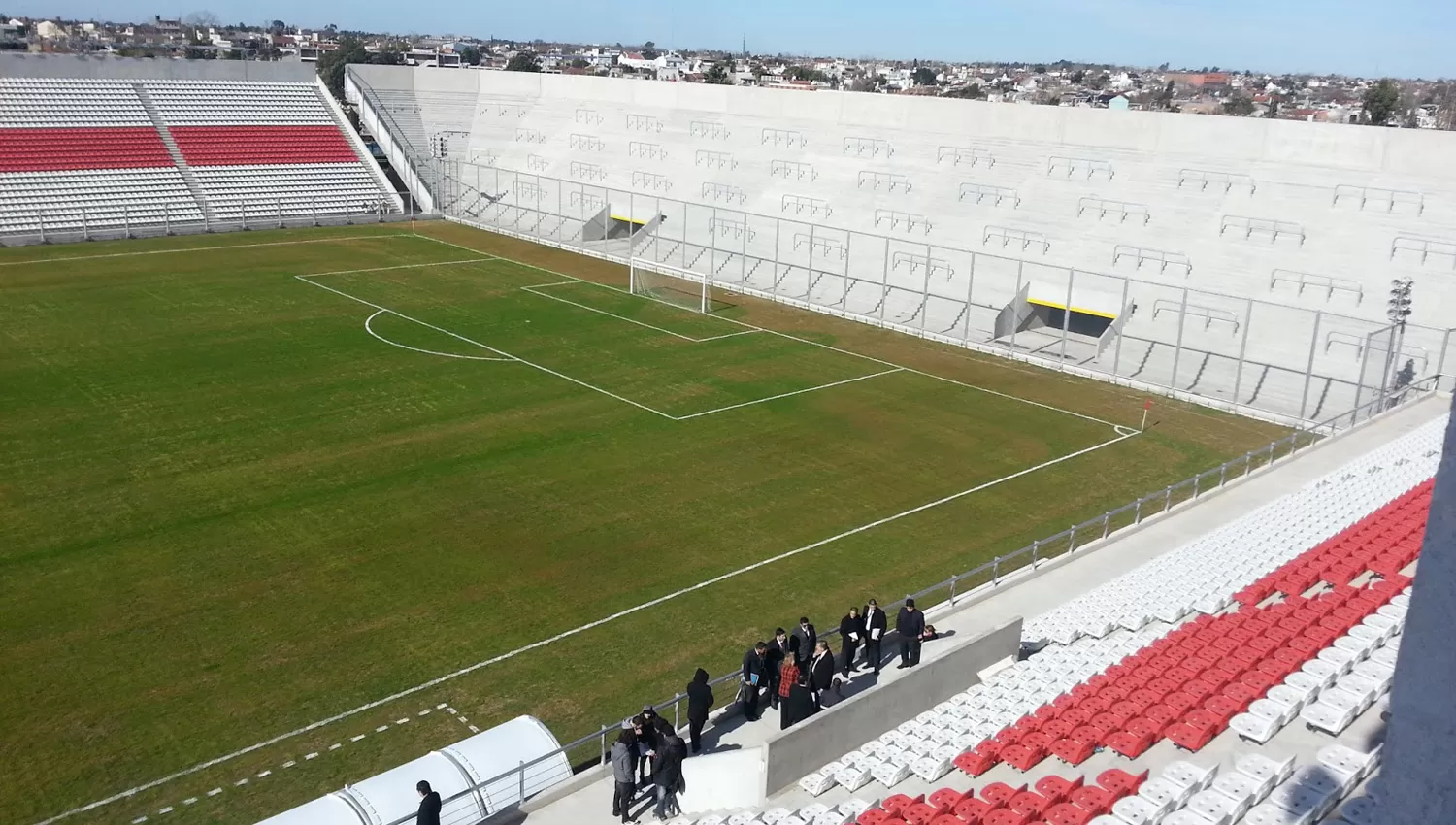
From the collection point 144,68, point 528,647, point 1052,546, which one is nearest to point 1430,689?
point 528,647

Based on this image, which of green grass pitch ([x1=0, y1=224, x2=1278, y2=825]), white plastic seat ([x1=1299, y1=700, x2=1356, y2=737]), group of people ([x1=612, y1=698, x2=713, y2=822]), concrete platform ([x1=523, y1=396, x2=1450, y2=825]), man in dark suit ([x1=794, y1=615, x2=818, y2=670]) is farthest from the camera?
green grass pitch ([x1=0, y1=224, x2=1278, y2=825])

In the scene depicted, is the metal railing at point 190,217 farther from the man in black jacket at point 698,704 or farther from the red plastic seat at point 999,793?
the red plastic seat at point 999,793

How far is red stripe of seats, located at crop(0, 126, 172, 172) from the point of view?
172 feet

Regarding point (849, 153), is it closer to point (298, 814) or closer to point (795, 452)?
point (795, 452)

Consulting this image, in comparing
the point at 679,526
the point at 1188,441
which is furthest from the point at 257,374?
the point at 1188,441

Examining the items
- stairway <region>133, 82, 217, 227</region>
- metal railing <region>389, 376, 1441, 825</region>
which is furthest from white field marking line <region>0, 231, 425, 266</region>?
metal railing <region>389, 376, 1441, 825</region>

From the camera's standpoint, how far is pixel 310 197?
2285 inches

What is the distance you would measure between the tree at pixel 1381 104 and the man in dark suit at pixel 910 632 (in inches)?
2982

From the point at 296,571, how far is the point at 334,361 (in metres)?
14.2

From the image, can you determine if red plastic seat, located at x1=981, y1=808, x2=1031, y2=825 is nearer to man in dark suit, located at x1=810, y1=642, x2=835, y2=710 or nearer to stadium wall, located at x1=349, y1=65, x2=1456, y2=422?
man in dark suit, located at x1=810, y1=642, x2=835, y2=710

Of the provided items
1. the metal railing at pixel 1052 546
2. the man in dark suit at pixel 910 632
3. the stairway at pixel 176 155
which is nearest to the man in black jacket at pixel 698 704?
the metal railing at pixel 1052 546

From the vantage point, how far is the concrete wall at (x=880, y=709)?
39.9 ft

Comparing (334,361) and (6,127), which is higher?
(6,127)

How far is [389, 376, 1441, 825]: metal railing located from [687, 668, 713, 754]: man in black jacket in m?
0.23
